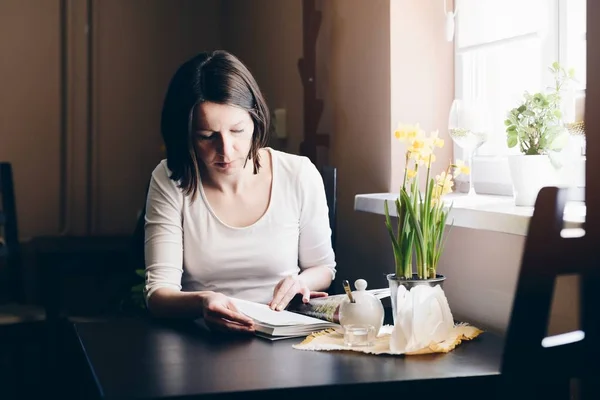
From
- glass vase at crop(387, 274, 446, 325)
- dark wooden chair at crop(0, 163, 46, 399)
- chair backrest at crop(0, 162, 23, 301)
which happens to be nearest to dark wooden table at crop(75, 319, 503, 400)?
glass vase at crop(387, 274, 446, 325)

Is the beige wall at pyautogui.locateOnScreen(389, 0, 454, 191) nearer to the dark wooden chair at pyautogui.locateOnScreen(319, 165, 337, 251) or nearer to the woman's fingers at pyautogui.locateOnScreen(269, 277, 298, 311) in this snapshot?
the dark wooden chair at pyautogui.locateOnScreen(319, 165, 337, 251)

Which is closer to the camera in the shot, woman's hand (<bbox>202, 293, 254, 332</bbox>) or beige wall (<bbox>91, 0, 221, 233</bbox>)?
woman's hand (<bbox>202, 293, 254, 332</bbox>)

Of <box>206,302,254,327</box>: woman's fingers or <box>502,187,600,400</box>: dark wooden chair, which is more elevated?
<box>502,187,600,400</box>: dark wooden chair

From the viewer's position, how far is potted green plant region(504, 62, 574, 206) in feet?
5.32

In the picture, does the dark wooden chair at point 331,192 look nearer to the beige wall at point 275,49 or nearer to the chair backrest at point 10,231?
the beige wall at point 275,49

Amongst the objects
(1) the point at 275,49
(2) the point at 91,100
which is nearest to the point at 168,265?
(1) the point at 275,49

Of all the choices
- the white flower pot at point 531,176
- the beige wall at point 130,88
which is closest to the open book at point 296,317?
the white flower pot at point 531,176

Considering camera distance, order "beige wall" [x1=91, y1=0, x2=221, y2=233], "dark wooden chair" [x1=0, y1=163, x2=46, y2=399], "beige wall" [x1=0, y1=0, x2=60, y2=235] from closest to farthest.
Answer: "dark wooden chair" [x1=0, y1=163, x2=46, y2=399]
"beige wall" [x1=0, y1=0, x2=60, y2=235]
"beige wall" [x1=91, y1=0, x2=221, y2=233]

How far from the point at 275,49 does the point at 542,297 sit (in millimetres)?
2323

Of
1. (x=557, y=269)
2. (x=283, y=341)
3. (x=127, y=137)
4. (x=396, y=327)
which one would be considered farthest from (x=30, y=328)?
(x=557, y=269)

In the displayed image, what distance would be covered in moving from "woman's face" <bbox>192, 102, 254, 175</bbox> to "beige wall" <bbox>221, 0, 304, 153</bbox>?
101 cm

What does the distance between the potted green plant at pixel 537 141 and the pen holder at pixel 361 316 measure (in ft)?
1.40

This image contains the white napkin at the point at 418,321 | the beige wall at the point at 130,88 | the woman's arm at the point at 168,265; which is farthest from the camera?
the beige wall at the point at 130,88

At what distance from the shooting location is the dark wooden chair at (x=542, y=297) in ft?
3.14
